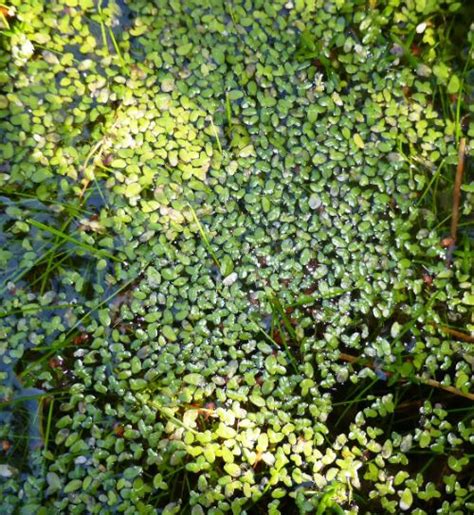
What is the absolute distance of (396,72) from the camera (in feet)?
7.68

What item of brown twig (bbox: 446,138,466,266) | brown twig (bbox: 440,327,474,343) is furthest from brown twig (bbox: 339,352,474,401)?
brown twig (bbox: 446,138,466,266)

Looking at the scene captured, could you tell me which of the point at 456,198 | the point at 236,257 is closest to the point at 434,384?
the point at 456,198

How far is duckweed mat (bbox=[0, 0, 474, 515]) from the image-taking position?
1885mm

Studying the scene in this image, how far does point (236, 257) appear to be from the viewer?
6.80 ft

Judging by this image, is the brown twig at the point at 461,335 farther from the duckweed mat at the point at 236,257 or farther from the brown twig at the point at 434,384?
the brown twig at the point at 434,384

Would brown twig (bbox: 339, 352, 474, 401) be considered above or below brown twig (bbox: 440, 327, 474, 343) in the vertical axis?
below

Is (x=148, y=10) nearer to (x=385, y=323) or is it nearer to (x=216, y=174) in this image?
(x=216, y=174)

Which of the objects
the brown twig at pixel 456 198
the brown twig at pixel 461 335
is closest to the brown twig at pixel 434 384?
the brown twig at pixel 461 335

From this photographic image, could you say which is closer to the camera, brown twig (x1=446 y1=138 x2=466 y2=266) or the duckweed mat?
the duckweed mat

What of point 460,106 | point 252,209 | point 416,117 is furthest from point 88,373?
point 460,106

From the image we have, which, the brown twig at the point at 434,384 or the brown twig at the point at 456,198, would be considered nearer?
the brown twig at the point at 434,384

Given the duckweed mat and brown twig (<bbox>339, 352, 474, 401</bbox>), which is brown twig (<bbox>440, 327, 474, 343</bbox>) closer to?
the duckweed mat

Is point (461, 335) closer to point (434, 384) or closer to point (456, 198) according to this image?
point (434, 384)

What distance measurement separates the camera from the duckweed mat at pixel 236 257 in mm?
1885
